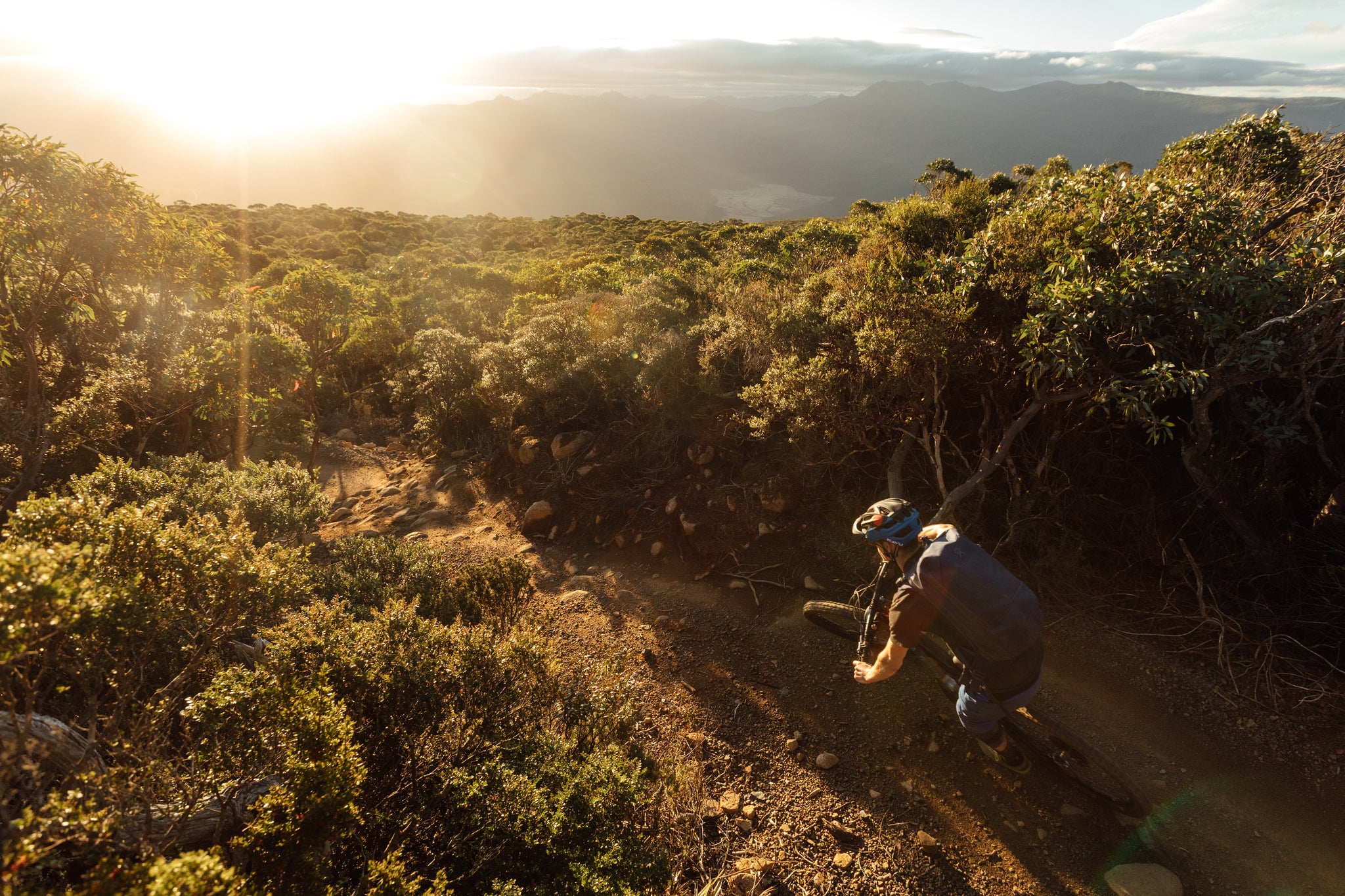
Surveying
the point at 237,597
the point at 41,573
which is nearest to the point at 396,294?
the point at 237,597

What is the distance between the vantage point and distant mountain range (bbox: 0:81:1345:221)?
450 feet

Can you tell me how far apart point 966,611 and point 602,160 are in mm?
192908

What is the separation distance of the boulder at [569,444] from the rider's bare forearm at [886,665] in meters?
7.23

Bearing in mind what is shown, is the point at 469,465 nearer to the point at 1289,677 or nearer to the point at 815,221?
the point at 815,221

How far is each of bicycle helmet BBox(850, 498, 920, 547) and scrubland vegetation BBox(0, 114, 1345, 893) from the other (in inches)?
78.1

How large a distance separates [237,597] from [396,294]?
22568 millimetres

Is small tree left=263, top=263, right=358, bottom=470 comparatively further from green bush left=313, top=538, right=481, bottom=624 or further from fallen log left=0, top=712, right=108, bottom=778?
fallen log left=0, top=712, right=108, bottom=778

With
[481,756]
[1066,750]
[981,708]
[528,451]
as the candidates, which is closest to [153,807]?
[481,756]

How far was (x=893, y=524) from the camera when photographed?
3994 millimetres

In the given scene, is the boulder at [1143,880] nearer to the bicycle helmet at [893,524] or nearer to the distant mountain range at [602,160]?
the bicycle helmet at [893,524]

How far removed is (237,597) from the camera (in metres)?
4.15

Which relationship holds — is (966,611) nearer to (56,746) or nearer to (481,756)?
(481,756)

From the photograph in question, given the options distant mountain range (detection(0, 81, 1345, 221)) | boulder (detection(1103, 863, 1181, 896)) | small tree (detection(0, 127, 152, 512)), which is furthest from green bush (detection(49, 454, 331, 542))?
distant mountain range (detection(0, 81, 1345, 221))

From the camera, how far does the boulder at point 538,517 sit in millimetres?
10141
